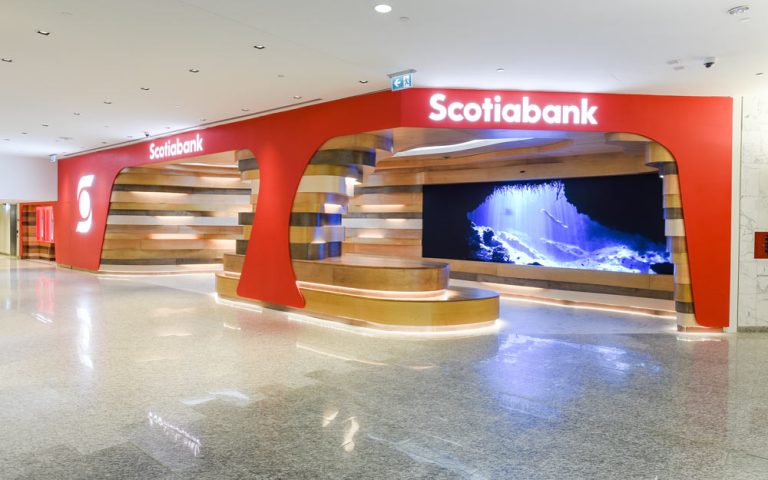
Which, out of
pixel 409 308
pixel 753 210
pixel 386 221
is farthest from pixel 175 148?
pixel 753 210

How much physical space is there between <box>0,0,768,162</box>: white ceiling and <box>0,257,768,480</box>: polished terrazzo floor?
352cm

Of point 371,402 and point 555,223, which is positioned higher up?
point 555,223

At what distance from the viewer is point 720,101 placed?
25.8 feet

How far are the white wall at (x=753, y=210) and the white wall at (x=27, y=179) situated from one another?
59.5ft

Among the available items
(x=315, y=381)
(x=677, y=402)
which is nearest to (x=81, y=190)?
(x=315, y=381)

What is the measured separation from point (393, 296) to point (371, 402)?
10.6ft

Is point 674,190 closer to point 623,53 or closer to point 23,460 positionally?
point 623,53

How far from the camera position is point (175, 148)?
1203 centimetres

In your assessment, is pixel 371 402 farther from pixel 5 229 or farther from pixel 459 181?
pixel 5 229

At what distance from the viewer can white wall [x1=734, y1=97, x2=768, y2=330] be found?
7.85 metres

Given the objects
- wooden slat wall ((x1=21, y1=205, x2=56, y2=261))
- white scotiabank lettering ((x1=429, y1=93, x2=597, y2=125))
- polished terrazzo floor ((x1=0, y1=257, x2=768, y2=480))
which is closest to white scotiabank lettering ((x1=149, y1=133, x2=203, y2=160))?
polished terrazzo floor ((x1=0, y1=257, x2=768, y2=480))

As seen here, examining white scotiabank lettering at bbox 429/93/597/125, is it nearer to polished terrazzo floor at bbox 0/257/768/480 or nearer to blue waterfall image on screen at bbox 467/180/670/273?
polished terrazzo floor at bbox 0/257/768/480

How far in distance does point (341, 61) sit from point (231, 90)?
7.66 ft

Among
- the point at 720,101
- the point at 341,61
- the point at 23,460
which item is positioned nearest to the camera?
the point at 23,460
